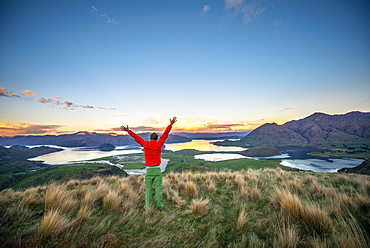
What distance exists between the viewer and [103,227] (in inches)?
137

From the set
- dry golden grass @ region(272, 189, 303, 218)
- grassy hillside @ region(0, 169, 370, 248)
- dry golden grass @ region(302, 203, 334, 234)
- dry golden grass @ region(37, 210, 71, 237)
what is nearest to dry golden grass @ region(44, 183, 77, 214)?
grassy hillside @ region(0, 169, 370, 248)

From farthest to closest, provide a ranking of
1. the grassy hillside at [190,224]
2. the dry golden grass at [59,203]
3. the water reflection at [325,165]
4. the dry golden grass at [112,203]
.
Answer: the water reflection at [325,165], the dry golden grass at [112,203], the dry golden grass at [59,203], the grassy hillside at [190,224]

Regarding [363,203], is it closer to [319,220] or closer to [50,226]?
[319,220]

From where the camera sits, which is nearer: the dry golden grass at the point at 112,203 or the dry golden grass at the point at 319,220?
the dry golden grass at the point at 319,220

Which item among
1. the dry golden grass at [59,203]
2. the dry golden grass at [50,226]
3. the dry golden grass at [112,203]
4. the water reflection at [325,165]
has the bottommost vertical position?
the water reflection at [325,165]

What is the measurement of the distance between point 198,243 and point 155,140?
134 inches

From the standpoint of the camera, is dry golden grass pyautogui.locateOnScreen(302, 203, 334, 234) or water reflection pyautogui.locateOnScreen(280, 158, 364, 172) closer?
dry golden grass pyautogui.locateOnScreen(302, 203, 334, 234)

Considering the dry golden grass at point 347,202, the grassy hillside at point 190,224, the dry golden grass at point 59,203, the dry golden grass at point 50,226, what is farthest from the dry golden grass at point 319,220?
the dry golden grass at point 59,203

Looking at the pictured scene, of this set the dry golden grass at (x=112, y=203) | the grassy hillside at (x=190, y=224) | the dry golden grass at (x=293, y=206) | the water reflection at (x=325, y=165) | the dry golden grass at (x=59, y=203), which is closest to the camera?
the grassy hillside at (x=190, y=224)

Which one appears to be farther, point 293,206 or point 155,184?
point 155,184

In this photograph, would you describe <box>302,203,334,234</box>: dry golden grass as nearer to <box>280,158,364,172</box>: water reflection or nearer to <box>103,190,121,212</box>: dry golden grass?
<box>103,190,121,212</box>: dry golden grass

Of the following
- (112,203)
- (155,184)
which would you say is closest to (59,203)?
(112,203)

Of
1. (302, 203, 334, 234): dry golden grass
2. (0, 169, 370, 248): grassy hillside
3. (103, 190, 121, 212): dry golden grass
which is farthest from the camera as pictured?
(103, 190, 121, 212): dry golden grass

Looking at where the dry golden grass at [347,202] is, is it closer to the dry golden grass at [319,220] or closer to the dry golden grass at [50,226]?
the dry golden grass at [319,220]
